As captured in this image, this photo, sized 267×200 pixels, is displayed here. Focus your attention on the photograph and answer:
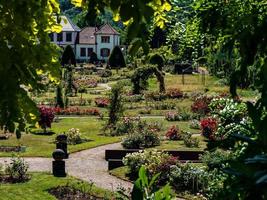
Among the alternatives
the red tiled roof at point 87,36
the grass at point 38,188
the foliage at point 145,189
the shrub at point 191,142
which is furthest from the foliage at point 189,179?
the red tiled roof at point 87,36

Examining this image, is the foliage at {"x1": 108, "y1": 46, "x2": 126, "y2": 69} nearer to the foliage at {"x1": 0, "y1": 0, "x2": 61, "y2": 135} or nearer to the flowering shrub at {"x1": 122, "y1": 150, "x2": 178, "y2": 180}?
the flowering shrub at {"x1": 122, "y1": 150, "x2": 178, "y2": 180}

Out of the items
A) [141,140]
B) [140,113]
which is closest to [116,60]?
[140,113]

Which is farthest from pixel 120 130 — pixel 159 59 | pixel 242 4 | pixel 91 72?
pixel 91 72

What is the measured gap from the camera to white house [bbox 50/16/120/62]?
274 ft

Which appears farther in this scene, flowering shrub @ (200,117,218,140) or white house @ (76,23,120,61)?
white house @ (76,23,120,61)

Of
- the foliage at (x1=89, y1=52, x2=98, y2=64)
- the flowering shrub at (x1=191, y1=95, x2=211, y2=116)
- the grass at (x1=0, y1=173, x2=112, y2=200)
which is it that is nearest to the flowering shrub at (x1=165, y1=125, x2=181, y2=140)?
the flowering shrub at (x1=191, y1=95, x2=211, y2=116)

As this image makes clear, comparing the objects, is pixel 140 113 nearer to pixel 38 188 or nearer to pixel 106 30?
pixel 38 188

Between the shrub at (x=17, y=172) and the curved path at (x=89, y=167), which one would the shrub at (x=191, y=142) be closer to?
the curved path at (x=89, y=167)

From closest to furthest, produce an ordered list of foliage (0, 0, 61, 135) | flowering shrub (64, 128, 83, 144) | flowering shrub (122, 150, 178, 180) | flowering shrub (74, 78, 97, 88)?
foliage (0, 0, 61, 135), flowering shrub (122, 150, 178, 180), flowering shrub (64, 128, 83, 144), flowering shrub (74, 78, 97, 88)

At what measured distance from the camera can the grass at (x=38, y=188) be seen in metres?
13.9

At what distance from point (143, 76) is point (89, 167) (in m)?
22.1

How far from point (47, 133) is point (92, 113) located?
7.40 m

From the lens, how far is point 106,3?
3672 mm

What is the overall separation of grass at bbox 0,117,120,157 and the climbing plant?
10.7 metres
